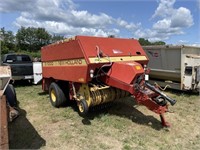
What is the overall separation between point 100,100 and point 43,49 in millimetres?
3097

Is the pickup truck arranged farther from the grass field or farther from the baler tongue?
the baler tongue

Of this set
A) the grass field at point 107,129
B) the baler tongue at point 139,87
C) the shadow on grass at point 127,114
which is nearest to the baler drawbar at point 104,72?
the baler tongue at point 139,87

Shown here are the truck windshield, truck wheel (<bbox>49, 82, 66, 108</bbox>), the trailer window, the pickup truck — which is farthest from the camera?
the truck windshield

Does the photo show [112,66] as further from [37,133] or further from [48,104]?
[48,104]

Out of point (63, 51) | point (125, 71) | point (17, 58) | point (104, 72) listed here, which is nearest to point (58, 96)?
point (63, 51)

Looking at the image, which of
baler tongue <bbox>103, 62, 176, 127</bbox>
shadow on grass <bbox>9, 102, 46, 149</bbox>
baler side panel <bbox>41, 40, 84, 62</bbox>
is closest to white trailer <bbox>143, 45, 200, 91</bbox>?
baler tongue <bbox>103, 62, 176, 127</bbox>

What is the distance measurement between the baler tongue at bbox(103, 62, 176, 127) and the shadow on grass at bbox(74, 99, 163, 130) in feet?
1.15

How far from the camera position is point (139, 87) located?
4.55 meters

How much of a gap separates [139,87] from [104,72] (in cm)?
95

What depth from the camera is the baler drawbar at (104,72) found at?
4.51m

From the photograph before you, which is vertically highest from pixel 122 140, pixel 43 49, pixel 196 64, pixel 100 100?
pixel 43 49

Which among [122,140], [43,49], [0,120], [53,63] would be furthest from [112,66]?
[43,49]

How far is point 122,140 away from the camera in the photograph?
4.22 meters

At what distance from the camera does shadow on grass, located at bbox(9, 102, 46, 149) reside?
4031 millimetres
